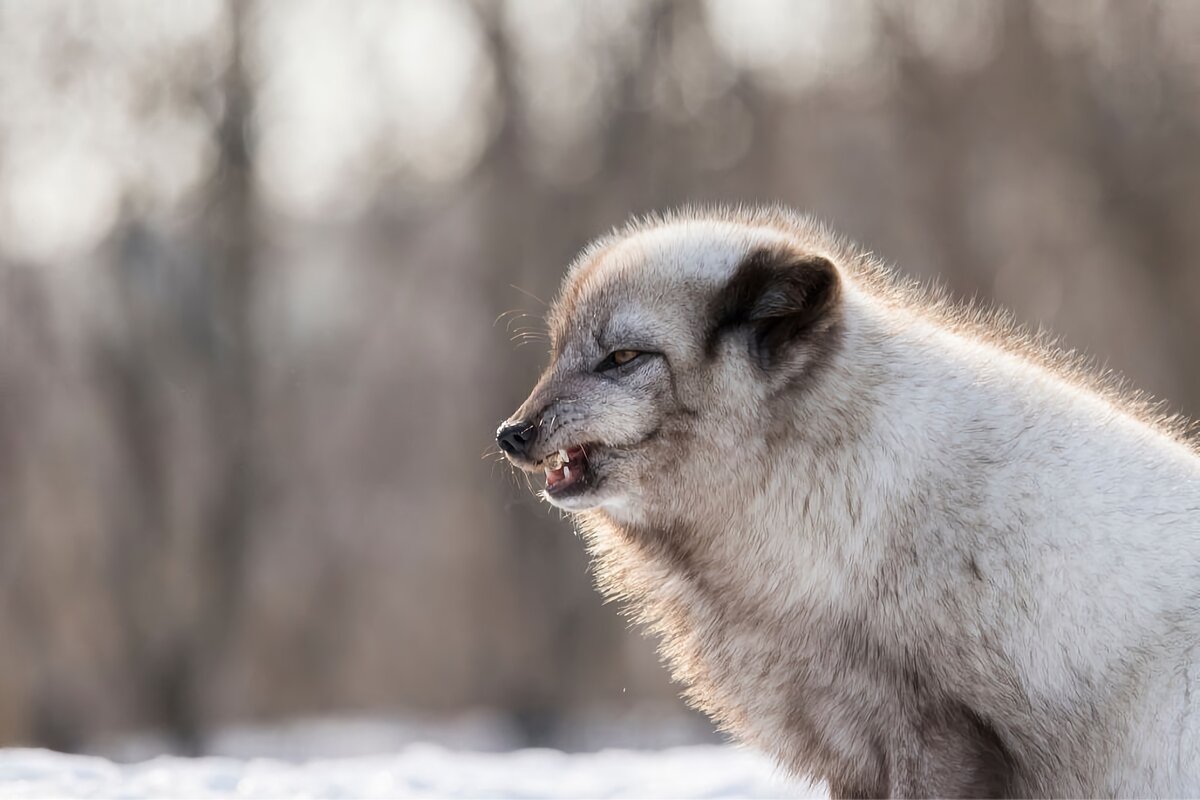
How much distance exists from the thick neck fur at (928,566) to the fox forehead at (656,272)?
0.32 meters

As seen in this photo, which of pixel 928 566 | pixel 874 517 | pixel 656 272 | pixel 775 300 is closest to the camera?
pixel 928 566

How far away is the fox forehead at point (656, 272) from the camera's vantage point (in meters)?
4.15

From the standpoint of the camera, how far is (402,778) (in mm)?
5016

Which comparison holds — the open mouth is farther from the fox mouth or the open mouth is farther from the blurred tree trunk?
the blurred tree trunk

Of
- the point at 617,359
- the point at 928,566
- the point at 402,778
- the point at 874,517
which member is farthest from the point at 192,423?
the point at 928,566

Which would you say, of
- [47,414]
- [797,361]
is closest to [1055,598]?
[797,361]

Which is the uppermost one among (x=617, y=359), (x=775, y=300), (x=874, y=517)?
(x=775, y=300)

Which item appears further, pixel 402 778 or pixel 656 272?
pixel 402 778

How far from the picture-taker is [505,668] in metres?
14.8

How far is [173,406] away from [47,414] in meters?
1.21

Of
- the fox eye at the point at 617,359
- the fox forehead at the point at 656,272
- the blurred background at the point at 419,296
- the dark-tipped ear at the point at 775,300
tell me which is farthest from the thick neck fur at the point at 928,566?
the blurred background at the point at 419,296

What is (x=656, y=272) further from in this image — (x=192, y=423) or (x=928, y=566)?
(x=192, y=423)

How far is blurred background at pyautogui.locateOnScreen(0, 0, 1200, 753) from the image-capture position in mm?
12617

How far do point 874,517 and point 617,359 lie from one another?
97cm
